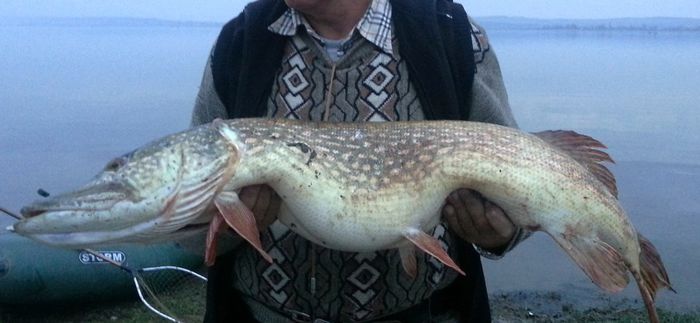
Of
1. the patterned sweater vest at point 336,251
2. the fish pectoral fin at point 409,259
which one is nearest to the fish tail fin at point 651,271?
the patterned sweater vest at point 336,251

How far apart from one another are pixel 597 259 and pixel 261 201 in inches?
51.3

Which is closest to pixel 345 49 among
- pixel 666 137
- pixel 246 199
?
pixel 246 199

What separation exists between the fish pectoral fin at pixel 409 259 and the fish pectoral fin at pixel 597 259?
54cm

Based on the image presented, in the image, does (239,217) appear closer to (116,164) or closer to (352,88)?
(116,164)

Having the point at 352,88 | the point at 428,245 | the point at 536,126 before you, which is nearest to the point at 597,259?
the point at 428,245

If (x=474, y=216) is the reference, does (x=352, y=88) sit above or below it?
above

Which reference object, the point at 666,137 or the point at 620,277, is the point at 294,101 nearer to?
the point at 620,277

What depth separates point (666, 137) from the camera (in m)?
14.8

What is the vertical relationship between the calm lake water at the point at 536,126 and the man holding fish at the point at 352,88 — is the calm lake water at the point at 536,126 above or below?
below

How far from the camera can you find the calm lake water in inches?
357

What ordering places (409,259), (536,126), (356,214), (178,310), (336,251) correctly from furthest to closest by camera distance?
(536,126)
(178,310)
(336,251)
(409,259)
(356,214)

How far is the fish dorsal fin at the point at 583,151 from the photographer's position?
130 inches

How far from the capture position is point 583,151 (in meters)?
3.30

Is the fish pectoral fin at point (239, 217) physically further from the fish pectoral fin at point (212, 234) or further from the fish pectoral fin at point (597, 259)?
the fish pectoral fin at point (597, 259)
